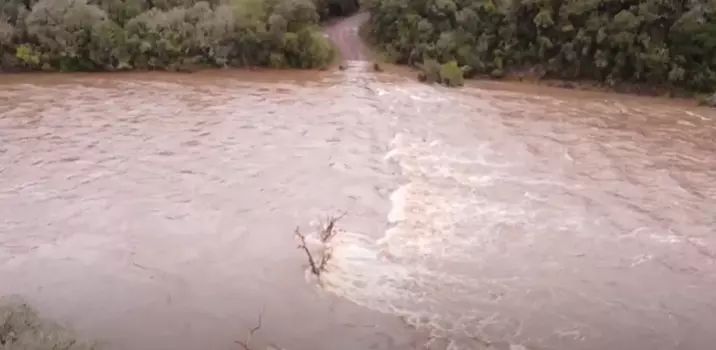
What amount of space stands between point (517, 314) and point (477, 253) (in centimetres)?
228

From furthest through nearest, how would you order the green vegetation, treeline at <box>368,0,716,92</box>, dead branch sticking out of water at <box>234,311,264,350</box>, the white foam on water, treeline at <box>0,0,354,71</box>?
treeline at <box>0,0,354,71</box>
treeline at <box>368,0,716,92</box>
the white foam on water
dead branch sticking out of water at <box>234,311,264,350</box>
the green vegetation

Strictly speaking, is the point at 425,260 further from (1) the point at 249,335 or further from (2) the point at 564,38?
(2) the point at 564,38

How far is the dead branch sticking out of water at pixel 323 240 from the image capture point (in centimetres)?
1320

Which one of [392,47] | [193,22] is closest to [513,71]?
[392,47]

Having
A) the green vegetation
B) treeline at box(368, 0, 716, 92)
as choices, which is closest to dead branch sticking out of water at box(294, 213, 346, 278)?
the green vegetation

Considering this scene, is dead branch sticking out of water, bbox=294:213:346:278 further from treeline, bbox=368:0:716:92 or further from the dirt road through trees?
the dirt road through trees

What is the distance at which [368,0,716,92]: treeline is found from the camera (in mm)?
28609

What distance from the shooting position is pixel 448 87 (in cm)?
3042

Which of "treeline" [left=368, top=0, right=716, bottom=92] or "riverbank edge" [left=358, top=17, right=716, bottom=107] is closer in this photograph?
"treeline" [left=368, top=0, right=716, bottom=92]

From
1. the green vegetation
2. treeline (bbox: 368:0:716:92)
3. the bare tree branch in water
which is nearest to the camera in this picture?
the green vegetation

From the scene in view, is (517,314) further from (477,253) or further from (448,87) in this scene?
(448,87)

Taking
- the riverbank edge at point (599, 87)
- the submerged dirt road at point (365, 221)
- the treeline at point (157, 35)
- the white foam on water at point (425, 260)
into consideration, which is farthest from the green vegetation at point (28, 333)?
the riverbank edge at point (599, 87)

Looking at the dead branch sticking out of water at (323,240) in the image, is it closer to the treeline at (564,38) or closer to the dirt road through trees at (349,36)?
the treeline at (564,38)

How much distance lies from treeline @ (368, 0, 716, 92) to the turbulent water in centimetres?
335
